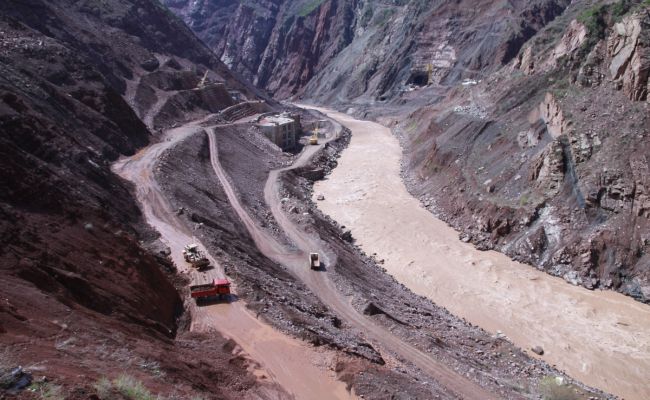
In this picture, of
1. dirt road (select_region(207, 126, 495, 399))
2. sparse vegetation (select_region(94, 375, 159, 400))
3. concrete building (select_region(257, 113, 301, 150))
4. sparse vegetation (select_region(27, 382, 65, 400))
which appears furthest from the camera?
concrete building (select_region(257, 113, 301, 150))

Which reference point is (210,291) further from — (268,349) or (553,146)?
(553,146)

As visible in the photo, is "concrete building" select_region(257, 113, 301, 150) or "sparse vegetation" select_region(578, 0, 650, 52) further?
"concrete building" select_region(257, 113, 301, 150)

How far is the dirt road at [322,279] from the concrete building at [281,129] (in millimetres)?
15889

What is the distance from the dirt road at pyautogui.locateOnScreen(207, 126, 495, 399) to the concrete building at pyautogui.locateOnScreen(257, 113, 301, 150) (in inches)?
626

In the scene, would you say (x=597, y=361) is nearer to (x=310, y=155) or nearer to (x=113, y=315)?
(x=113, y=315)

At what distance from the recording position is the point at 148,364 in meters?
11.2

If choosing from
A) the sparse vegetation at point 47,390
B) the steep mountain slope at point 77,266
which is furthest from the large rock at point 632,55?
the sparse vegetation at point 47,390

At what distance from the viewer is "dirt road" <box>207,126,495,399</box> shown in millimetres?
17828

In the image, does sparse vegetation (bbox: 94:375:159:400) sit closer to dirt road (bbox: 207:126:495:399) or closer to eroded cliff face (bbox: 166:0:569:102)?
dirt road (bbox: 207:126:495:399)

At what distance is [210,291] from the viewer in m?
18.5

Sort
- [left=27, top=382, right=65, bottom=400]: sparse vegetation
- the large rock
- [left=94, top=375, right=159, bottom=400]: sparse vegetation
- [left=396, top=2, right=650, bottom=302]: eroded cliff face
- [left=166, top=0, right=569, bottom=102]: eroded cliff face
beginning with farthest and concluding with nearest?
[left=166, top=0, right=569, bottom=102]: eroded cliff face < the large rock < [left=396, top=2, right=650, bottom=302]: eroded cliff face < [left=94, top=375, right=159, bottom=400]: sparse vegetation < [left=27, top=382, right=65, bottom=400]: sparse vegetation

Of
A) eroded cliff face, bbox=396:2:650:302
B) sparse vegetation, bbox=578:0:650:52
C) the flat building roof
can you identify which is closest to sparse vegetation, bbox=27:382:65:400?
eroded cliff face, bbox=396:2:650:302

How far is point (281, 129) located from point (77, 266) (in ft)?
156

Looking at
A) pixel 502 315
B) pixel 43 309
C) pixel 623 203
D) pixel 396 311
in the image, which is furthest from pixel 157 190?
pixel 623 203
